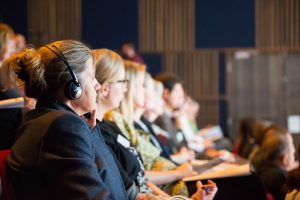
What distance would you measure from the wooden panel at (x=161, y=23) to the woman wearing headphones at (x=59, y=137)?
26.6ft

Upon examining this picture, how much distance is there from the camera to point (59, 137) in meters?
1.58

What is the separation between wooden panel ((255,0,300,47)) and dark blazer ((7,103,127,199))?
8.54 metres

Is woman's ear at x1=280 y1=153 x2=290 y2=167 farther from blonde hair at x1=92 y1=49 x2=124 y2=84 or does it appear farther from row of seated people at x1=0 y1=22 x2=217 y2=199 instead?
row of seated people at x1=0 y1=22 x2=217 y2=199

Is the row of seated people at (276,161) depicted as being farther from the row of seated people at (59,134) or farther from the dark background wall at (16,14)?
the dark background wall at (16,14)

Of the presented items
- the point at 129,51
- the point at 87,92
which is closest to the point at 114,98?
the point at 87,92

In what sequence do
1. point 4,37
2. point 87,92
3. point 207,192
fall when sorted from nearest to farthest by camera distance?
point 87,92 < point 207,192 < point 4,37

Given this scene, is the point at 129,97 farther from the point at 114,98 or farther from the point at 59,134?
the point at 59,134

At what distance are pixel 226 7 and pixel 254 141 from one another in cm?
465

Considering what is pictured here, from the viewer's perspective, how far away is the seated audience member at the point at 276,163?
3.69 metres

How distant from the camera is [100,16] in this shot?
9.72 meters

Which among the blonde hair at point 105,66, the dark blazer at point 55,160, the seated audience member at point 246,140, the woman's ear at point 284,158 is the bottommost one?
the seated audience member at point 246,140

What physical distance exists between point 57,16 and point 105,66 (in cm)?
739

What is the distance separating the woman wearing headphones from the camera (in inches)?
61.9

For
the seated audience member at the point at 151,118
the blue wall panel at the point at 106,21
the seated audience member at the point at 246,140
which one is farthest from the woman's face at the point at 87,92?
the blue wall panel at the point at 106,21
